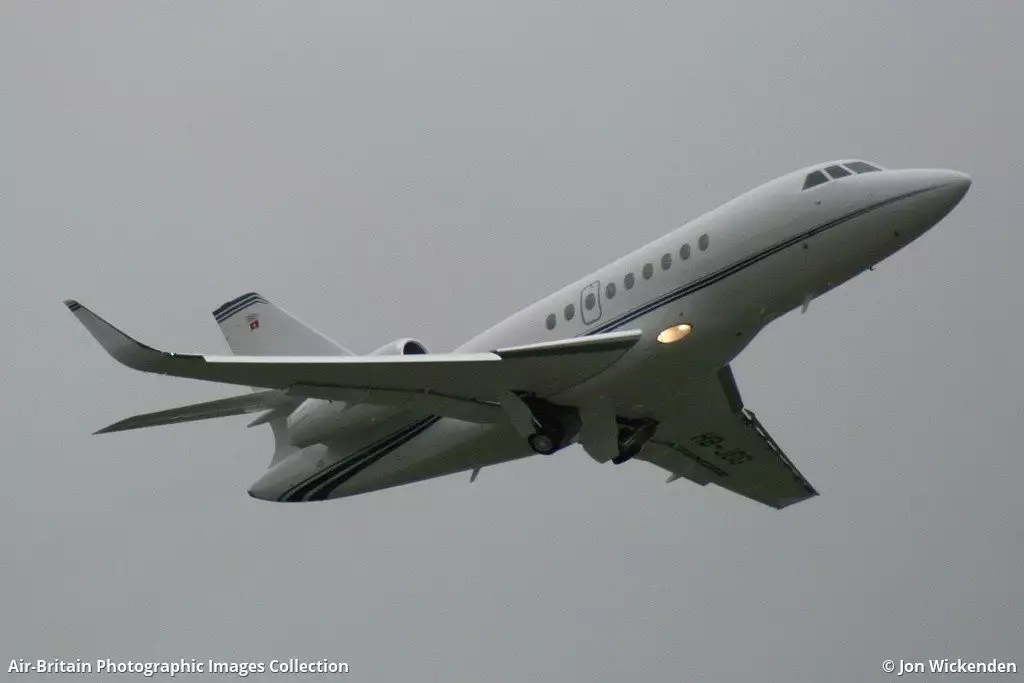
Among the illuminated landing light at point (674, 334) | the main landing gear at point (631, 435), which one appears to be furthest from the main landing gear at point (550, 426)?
the illuminated landing light at point (674, 334)

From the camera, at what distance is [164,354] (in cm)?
2266

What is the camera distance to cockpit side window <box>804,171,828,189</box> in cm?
2525

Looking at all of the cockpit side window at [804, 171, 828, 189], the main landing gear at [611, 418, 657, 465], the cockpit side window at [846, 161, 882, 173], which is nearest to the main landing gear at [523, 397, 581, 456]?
the main landing gear at [611, 418, 657, 465]

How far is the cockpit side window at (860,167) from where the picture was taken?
25.2m

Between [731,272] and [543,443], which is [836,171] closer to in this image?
[731,272]

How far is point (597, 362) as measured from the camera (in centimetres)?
2580

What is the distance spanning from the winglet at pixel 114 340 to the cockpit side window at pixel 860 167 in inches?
445

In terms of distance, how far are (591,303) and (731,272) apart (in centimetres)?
266

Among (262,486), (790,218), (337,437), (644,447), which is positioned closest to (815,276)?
(790,218)

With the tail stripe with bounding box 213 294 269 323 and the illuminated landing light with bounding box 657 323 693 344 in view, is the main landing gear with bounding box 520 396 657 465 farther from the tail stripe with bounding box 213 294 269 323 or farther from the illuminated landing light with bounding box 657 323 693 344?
the tail stripe with bounding box 213 294 269 323

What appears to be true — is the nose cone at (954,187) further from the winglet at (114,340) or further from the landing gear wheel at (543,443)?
the winglet at (114,340)

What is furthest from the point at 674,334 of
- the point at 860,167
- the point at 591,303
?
the point at 860,167

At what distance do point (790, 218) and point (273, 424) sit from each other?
35.2 feet

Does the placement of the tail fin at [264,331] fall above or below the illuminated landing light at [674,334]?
above
